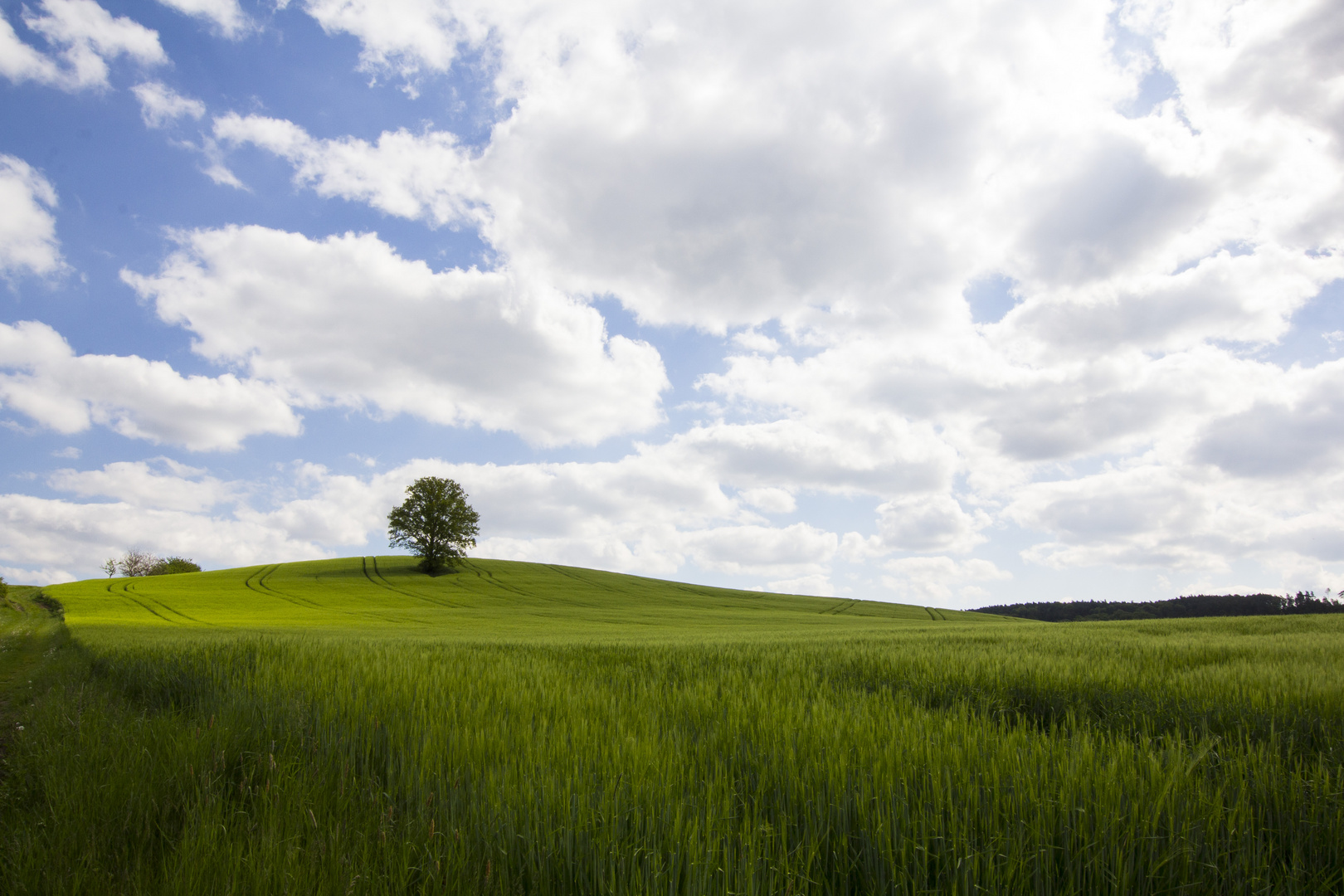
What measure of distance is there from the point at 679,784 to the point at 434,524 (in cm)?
7442

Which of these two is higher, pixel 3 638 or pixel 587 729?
pixel 587 729

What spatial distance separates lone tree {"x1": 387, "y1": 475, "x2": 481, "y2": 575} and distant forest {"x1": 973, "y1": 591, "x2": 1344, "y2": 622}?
209 feet

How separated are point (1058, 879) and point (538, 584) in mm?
66303

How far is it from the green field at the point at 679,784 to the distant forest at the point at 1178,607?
61072 millimetres

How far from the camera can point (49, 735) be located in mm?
4828

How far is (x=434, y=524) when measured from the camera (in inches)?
2820

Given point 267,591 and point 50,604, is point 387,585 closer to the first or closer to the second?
point 267,591

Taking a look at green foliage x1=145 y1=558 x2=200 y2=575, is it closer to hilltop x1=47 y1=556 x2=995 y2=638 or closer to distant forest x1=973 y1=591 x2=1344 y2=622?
hilltop x1=47 y1=556 x2=995 y2=638

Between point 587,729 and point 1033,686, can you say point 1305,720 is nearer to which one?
point 1033,686

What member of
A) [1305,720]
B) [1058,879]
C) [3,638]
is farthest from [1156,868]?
[3,638]

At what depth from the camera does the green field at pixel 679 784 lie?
7.43 feet

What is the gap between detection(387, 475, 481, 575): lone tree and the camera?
7106 centimetres

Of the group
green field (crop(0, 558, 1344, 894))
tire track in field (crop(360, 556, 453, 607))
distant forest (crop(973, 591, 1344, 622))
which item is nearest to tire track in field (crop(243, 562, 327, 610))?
tire track in field (crop(360, 556, 453, 607))

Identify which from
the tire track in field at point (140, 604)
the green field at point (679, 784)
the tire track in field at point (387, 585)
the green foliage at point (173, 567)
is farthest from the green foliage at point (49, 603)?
the green foliage at point (173, 567)
